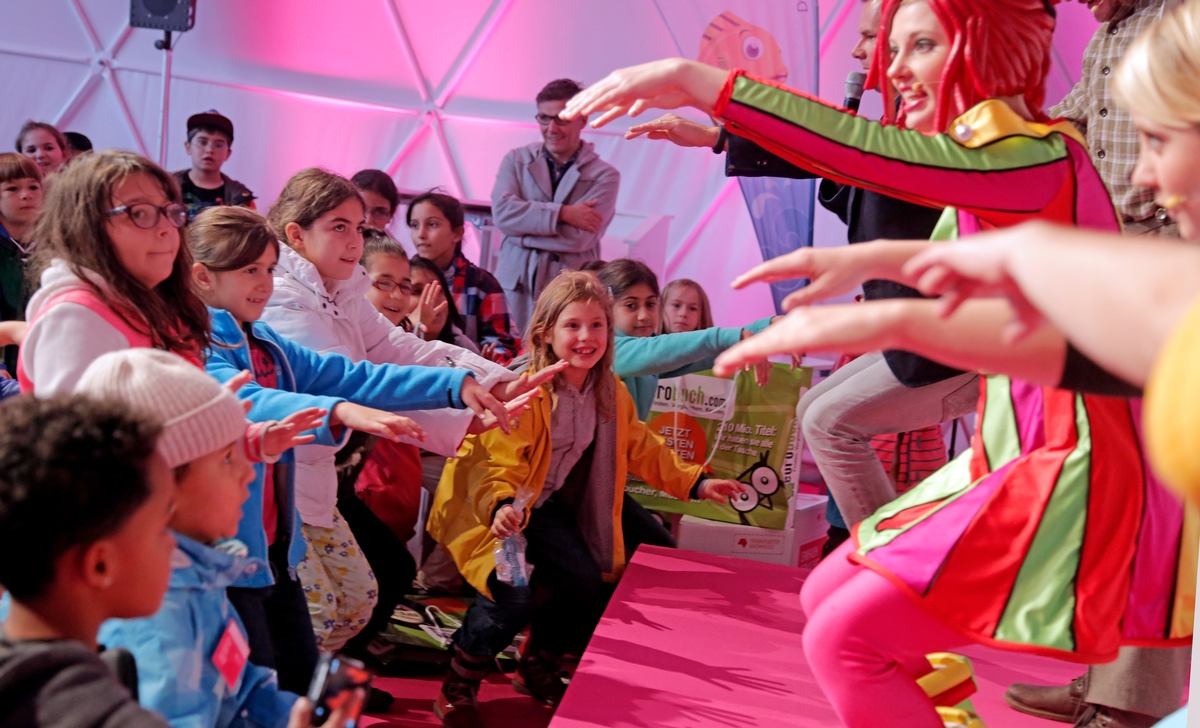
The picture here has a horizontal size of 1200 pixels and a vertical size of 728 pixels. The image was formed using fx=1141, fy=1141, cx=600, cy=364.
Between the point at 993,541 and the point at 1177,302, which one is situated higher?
the point at 1177,302

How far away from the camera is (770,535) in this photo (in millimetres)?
4254

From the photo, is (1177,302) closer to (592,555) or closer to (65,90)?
(592,555)

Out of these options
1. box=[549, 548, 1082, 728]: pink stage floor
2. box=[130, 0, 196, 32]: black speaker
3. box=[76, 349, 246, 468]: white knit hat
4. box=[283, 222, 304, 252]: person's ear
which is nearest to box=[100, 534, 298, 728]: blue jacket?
box=[76, 349, 246, 468]: white knit hat

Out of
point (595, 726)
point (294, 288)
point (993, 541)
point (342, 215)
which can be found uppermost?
point (342, 215)

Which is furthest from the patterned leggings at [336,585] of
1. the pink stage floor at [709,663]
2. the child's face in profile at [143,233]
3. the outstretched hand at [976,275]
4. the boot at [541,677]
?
the outstretched hand at [976,275]

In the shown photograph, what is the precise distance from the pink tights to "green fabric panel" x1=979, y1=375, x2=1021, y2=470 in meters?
0.26

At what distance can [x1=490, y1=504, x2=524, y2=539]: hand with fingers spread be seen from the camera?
312 centimetres

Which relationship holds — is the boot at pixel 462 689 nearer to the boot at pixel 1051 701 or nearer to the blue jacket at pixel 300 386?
the blue jacket at pixel 300 386

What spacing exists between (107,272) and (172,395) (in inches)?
24.1

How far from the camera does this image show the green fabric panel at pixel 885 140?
168cm

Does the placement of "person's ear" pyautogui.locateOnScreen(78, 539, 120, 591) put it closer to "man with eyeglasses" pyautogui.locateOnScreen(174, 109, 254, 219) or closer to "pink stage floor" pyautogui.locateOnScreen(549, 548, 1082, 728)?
"pink stage floor" pyautogui.locateOnScreen(549, 548, 1082, 728)


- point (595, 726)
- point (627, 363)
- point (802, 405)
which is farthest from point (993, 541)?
point (627, 363)

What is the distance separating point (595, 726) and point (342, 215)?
5.10 feet

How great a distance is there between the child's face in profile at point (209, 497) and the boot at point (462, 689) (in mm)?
1508
